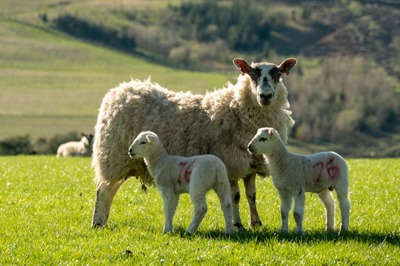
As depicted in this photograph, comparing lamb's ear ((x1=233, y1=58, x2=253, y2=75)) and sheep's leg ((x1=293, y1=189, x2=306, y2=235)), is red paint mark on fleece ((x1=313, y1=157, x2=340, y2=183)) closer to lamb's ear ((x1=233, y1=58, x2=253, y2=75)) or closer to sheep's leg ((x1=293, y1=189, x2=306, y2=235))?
sheep's leg ((x1=293, y1=189, x2=306, y2=235))

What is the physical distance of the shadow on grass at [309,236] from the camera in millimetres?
6504

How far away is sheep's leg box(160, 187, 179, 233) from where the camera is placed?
7.06 meters

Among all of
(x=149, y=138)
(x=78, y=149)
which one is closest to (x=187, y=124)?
(x=149, y=138)

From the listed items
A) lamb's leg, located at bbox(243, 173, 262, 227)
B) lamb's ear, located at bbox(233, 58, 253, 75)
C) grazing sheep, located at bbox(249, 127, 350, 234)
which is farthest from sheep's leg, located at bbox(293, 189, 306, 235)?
lamb's ear, located at bbox(233, 58, 253, 75)

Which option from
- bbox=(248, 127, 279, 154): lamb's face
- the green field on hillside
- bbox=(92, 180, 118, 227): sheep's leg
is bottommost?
the green field on hillside

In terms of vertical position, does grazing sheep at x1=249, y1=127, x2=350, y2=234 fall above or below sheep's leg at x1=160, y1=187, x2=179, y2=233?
above

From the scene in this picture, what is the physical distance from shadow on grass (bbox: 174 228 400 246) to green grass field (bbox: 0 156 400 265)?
0.05ft

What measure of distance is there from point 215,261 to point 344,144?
112 metres

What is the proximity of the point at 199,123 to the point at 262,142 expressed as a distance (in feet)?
5.79

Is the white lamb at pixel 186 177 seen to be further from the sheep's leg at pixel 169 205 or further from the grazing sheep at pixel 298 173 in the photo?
the grazing sheep at pixel 298 173

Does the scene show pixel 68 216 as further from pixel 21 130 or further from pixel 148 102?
pixel 21 130

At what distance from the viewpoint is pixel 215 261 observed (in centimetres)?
553

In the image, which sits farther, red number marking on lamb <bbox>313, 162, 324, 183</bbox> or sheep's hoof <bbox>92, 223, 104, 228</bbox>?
sheep's hoof <bbox>92, 223, 104, 228</bbox>

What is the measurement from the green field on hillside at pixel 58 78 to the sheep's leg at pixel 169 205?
74.9m
